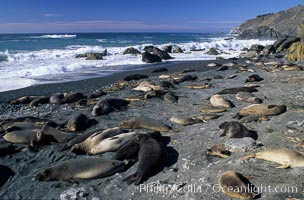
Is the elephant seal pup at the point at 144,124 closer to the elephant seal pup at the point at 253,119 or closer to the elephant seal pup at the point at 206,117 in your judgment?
the elephant seal pup at the point at 206,117

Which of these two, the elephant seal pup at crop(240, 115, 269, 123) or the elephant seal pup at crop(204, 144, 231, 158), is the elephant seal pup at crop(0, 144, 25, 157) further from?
the elephant seal pup at crop(240, 115, 269, 123)

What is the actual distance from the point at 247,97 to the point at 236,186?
210 inches

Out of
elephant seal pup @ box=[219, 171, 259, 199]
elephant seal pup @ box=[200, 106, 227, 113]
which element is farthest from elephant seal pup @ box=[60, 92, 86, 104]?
elephant seal pup @ box=[219, 171, 259, 199]

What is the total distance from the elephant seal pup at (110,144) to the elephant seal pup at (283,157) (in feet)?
7.05

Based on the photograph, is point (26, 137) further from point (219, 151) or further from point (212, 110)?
point (212, 110)

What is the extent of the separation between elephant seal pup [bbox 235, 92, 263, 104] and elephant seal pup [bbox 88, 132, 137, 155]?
13.0 ft

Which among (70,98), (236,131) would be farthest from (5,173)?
(70,98)

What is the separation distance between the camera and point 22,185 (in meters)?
4.91

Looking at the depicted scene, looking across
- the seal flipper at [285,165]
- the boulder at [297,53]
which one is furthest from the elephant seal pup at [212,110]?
the boulder at [297,53]

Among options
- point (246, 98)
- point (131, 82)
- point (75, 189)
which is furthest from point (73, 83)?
point (75, 189)

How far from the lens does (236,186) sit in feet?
13.1

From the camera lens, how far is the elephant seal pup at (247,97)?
8.60 m

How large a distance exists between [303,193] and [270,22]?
97.4m

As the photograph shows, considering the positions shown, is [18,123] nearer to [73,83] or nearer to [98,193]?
[98,193]
